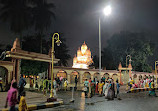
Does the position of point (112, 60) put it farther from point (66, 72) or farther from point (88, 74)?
point (66, 72)

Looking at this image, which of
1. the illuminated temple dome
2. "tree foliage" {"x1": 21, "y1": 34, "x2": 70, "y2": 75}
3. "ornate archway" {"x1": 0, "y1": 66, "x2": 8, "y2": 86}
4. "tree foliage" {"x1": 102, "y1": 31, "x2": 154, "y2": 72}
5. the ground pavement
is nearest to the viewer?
the ground pavement

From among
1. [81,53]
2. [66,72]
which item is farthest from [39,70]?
[81,53]

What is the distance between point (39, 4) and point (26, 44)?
7.48 m

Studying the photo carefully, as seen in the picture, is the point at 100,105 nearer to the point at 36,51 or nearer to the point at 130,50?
the point at 36,51

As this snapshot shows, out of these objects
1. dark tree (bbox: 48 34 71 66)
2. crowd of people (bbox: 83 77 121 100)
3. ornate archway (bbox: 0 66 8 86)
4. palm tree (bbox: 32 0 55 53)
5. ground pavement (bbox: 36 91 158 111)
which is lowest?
ground pavement (bbox: 36 91 158 111)

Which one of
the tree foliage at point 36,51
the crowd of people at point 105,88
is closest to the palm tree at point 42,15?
the tree foliage at point 36,51

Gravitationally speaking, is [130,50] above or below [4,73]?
above

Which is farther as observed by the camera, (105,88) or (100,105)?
(105,88)

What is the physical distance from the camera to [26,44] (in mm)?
26875

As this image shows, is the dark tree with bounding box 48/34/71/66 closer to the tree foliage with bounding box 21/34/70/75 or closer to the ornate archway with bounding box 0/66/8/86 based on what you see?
the tree foliage with bounding box 21/34/70/75

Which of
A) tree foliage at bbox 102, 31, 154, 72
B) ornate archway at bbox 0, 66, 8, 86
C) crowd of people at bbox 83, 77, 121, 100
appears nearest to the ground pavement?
crowd of people at bbox 83, 77, 121, 100

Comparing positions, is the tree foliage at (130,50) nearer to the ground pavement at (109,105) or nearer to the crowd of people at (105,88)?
the crowd of people at (105,88)

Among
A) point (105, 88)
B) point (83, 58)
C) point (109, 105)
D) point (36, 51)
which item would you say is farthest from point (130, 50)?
point (109, 105)

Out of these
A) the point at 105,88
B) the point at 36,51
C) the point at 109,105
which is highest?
the point at 36,51
